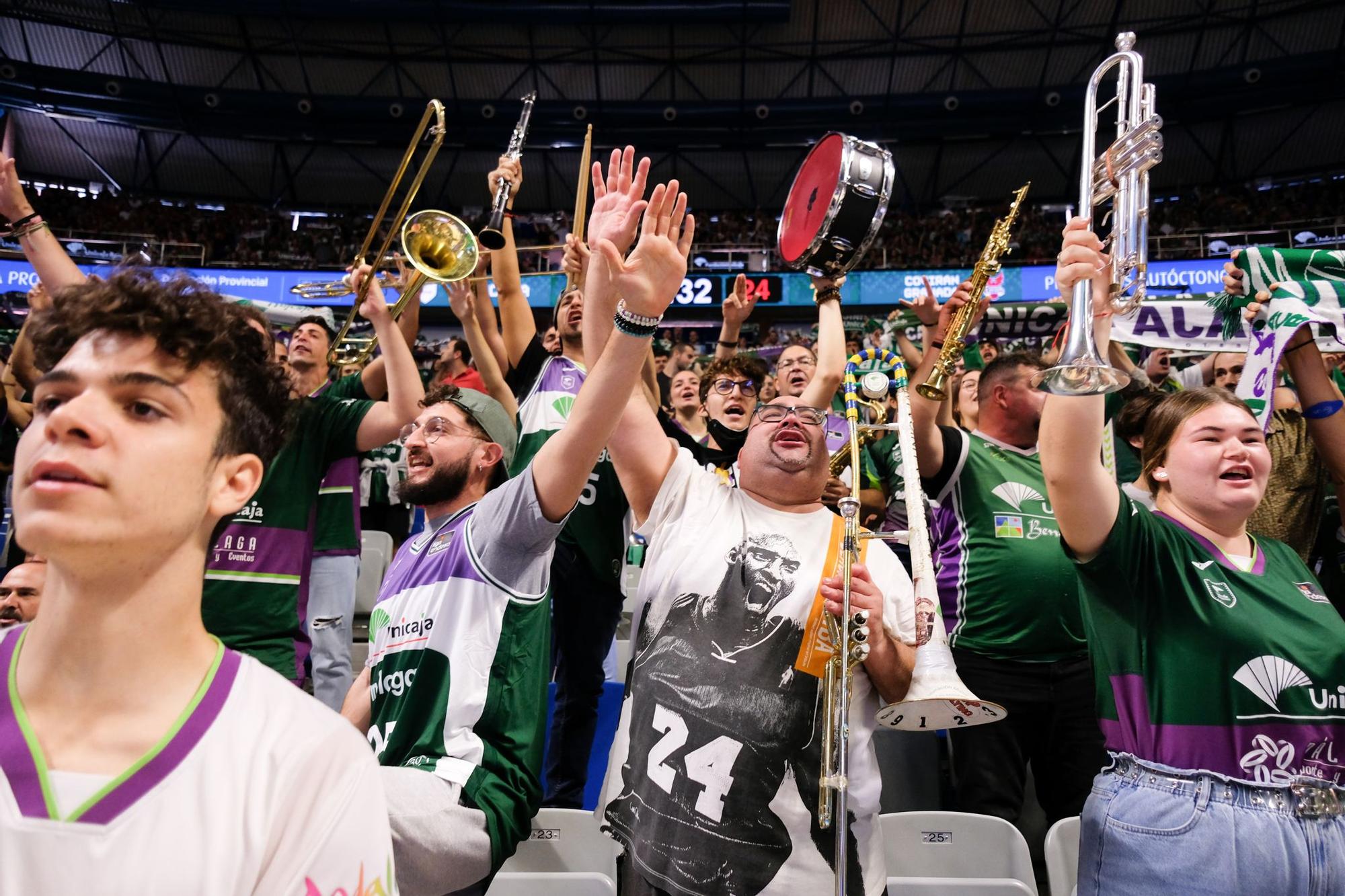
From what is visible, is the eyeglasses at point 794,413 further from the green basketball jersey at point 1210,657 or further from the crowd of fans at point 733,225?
the crowd of fans at point 733,225

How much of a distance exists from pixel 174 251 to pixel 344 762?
812 inches

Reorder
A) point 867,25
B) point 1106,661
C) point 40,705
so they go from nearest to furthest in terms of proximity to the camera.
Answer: point 40,705, point 1106,661, point 867,25

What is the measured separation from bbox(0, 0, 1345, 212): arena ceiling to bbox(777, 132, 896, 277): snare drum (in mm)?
14292

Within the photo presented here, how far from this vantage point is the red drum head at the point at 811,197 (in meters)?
3.41

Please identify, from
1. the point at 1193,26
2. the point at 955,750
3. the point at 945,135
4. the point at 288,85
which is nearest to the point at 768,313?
the point at 945,135

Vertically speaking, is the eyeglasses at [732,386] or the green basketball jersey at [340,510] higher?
the eyeglasses at [732,386]

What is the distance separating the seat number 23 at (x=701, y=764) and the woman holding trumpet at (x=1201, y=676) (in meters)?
0.76

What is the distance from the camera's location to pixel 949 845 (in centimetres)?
262

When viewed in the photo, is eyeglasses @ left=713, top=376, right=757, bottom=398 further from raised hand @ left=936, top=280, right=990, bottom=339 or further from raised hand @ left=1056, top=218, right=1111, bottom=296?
raised hand @ left=1056, top=218, right=1111, bottom=296

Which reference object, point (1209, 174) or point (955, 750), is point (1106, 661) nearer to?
point (955, 750)

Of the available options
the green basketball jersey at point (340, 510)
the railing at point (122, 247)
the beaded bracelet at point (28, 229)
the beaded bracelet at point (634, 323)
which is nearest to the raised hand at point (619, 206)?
the beaded bracelet at point (634, 323)

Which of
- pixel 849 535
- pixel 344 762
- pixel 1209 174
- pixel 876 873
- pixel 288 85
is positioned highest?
pixel 288 85

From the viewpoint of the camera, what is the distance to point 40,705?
116 cm

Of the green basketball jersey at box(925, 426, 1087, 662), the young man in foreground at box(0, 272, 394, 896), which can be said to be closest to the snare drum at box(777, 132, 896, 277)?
the green basketball jersey at box(925, 426, 1087, 662)
